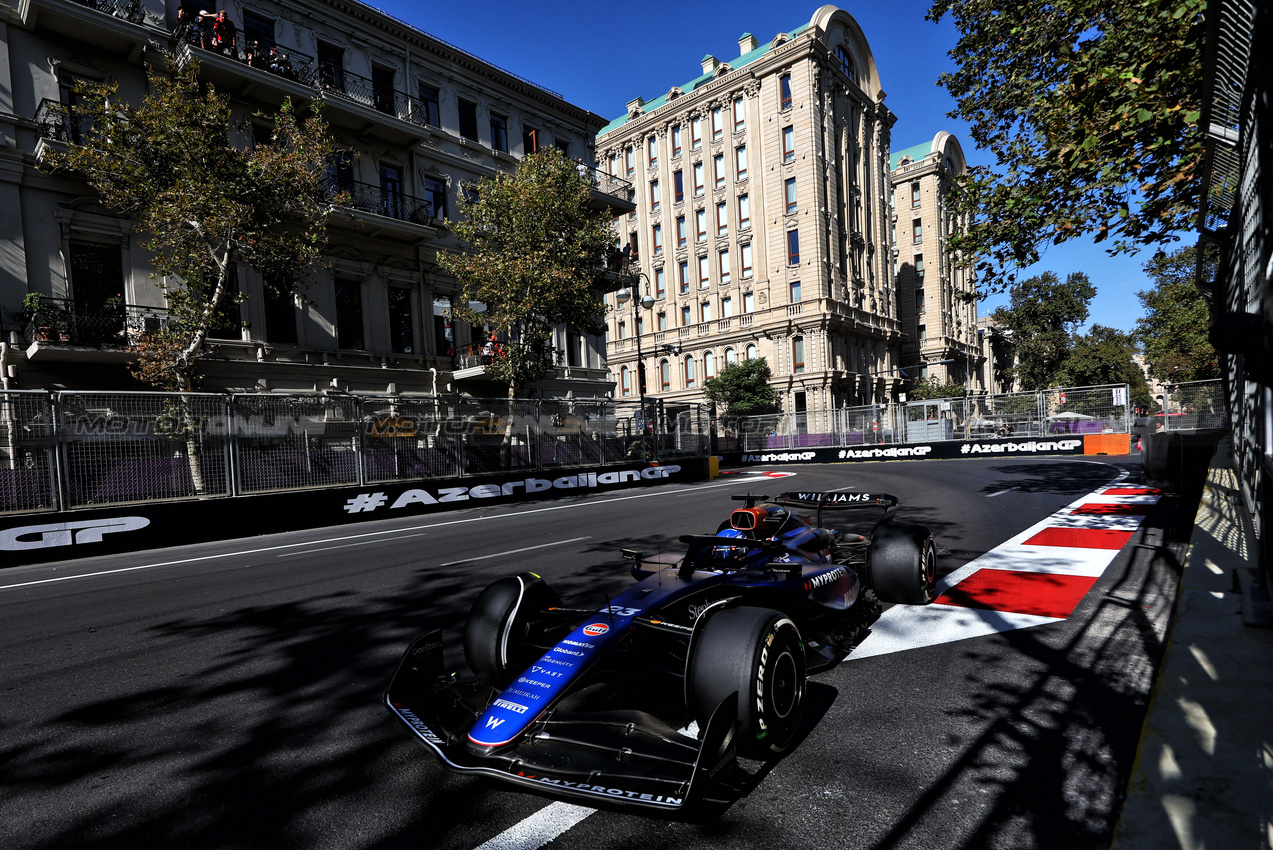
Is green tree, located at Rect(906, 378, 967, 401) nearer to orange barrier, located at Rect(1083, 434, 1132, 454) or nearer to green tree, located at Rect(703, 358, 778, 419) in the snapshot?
green tree, located at Rect(703, 358, 778, 419)

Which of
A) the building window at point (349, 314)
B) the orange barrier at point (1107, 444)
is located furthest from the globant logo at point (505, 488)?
the orange barrier at point (1107, 444)

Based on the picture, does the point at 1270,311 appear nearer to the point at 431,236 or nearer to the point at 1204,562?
the point at 1204,562

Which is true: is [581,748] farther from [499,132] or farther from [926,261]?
[926,261]

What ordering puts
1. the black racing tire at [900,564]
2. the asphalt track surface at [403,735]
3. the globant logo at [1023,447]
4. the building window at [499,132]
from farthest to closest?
the building window at [499,132] → the globant logo at [1023,447] → the black racing tire at [900,564] → the asphalt track surface at [403,735]

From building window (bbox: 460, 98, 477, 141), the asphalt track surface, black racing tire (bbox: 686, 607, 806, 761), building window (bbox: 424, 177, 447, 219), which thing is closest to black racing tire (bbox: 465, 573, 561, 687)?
the asphalt track surface

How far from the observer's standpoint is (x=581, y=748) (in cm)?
271

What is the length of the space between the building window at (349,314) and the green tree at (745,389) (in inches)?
1081

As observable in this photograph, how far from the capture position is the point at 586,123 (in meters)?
30.0

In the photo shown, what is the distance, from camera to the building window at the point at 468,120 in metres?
25.8

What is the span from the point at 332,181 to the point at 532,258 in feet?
25.1

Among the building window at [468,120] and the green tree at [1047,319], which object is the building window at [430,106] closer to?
the building window at [468,120]

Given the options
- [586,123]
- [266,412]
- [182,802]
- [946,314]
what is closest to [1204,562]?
[182,802]

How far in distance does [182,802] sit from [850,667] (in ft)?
11.5

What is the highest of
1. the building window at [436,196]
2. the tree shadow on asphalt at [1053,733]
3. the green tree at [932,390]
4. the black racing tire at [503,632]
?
the building window at [436,196]
